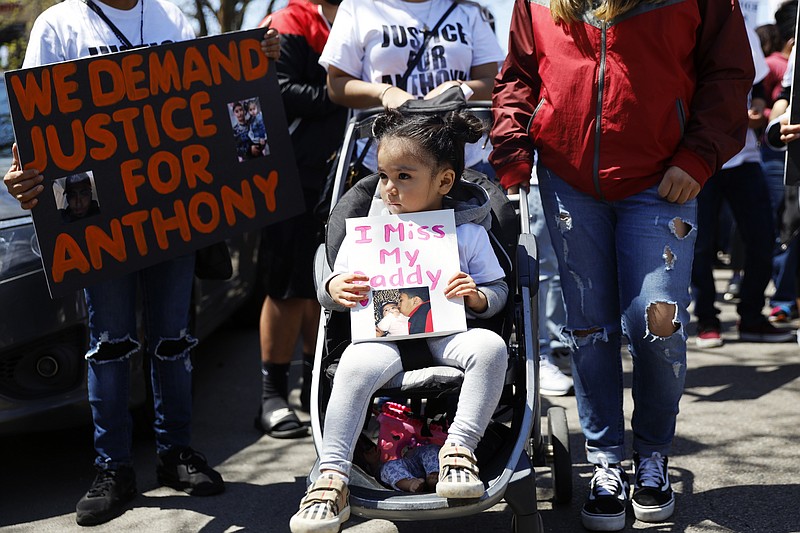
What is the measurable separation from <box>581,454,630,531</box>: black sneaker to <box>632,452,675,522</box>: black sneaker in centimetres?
6

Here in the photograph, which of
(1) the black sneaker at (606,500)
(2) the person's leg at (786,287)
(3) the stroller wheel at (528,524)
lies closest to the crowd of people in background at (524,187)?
(1) the black sneaker at (606,500)

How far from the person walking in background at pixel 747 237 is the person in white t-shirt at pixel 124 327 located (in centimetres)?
359

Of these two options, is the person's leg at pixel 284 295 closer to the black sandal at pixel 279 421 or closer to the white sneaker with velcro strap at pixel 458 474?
the black sandal at pixel 279 421

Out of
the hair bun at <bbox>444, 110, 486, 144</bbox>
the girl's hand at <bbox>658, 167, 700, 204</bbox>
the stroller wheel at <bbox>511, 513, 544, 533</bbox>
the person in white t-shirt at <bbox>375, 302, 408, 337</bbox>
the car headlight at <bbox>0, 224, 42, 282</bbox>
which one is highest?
the hair bun at <bbox>444, 110, 486, 144</bbox>

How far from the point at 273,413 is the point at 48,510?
1.25 meters

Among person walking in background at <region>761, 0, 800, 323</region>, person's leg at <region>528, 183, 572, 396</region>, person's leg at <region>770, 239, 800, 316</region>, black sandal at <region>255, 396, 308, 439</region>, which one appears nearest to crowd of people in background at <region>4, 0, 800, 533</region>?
black sandal at <region>255, 396, 308, 439</region>

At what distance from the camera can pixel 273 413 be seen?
4707 mm

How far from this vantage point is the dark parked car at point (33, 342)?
366 cm

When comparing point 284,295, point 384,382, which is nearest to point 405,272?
point 384,382

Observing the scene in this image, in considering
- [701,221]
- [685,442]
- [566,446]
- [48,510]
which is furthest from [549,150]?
[701,221]

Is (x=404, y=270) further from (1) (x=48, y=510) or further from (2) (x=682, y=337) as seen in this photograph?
(1) (x=48, y=510)

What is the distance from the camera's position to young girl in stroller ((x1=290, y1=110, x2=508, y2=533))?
276 centimetres

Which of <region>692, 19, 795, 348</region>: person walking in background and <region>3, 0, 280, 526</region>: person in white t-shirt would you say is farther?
<region>692, 19, 795, 348</region>: person walking in background

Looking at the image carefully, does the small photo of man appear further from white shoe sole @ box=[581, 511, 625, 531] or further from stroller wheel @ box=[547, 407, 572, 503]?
white shoe sole @ box=[581, 511, 625, 531]
